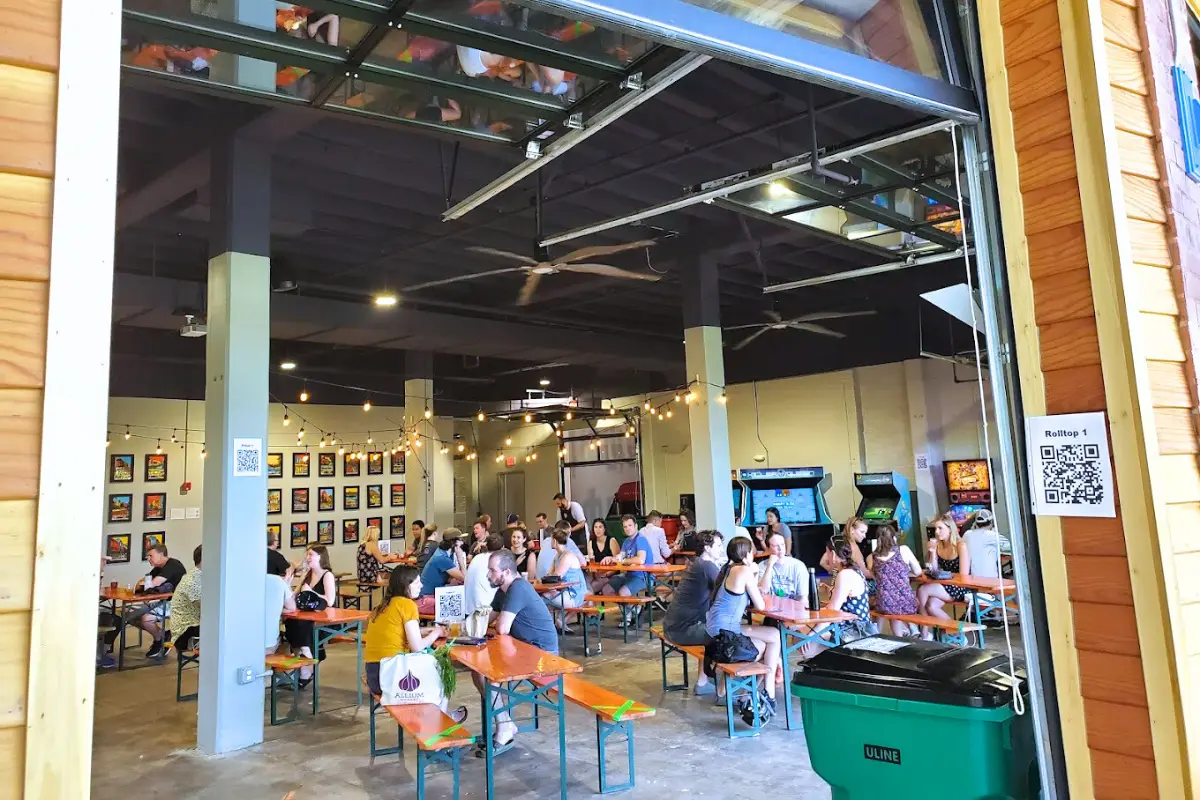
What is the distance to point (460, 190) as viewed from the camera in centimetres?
744

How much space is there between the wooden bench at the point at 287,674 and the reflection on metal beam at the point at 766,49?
535 centimetres

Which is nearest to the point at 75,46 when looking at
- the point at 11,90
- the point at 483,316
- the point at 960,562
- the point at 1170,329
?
the point at 11,90

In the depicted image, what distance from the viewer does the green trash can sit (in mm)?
2367

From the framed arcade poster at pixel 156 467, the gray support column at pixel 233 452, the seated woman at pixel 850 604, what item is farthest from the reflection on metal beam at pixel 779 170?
the framed arcade poster at pixel 156 467

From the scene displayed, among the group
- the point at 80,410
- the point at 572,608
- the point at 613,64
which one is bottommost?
the point at 572,608

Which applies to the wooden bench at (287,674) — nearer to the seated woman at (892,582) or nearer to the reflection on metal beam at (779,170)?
the reflection on metal beam at (779,170)

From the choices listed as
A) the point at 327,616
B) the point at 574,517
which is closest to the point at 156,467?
the point at 574,517

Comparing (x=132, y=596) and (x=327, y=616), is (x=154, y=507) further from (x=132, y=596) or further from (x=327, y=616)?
(x=327, y=616)

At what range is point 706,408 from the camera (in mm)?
9000

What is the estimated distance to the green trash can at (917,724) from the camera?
2367 mm

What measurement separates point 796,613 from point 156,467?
12.6 meters

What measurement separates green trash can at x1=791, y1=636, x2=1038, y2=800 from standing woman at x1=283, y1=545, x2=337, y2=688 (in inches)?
191

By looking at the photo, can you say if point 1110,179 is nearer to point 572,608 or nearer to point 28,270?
point 28,270

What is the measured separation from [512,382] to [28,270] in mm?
16563
